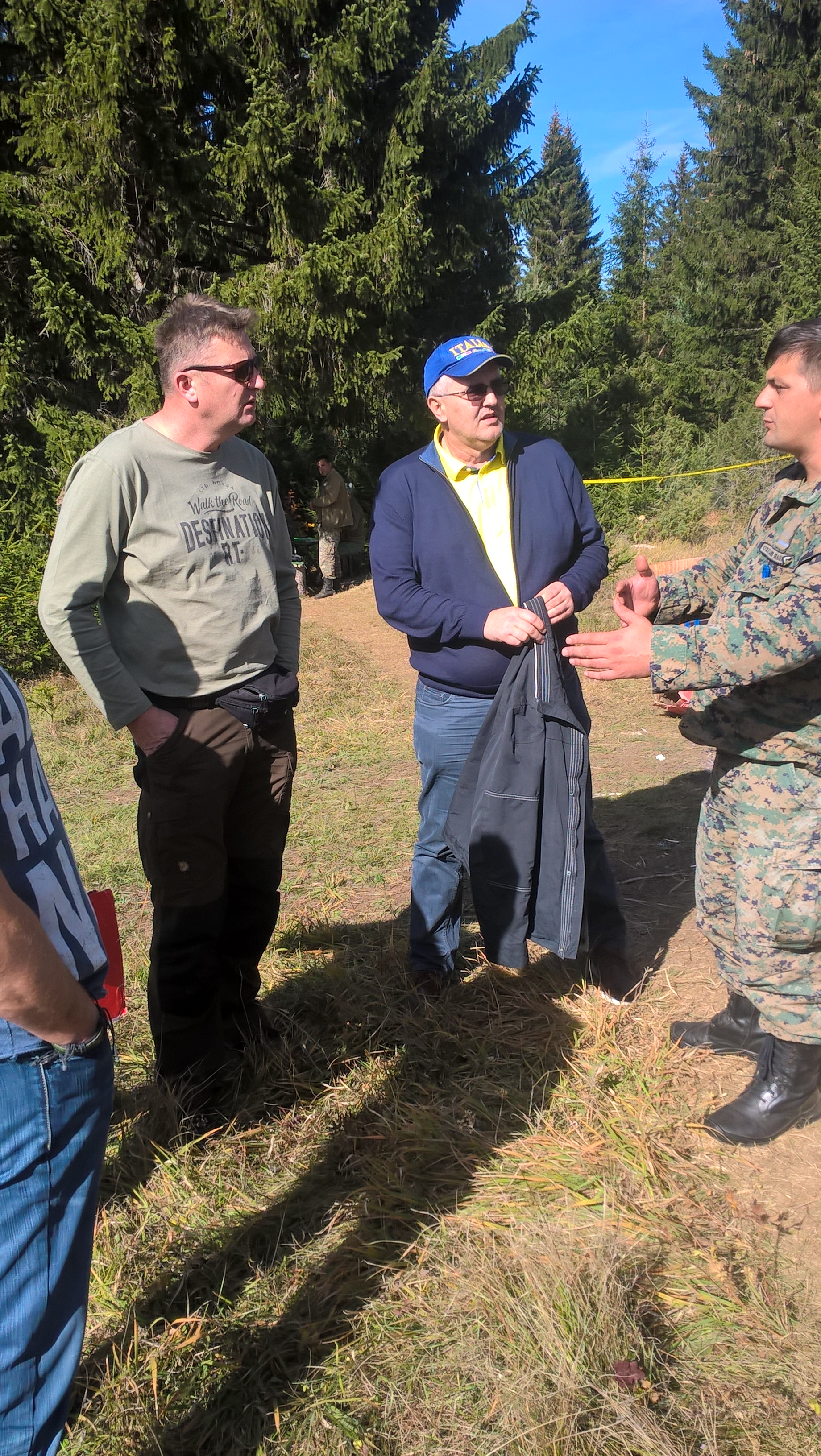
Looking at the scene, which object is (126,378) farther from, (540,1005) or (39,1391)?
(39,1391)

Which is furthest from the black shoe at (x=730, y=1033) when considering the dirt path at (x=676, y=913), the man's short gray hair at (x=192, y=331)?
the man's short gray hair at (x=192, y=331)

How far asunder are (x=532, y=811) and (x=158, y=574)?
127cm

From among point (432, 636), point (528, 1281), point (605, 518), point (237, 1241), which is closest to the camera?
point (528, 1281)

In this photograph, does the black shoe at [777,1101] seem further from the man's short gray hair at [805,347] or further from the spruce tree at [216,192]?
the spruce tree at [216,192]

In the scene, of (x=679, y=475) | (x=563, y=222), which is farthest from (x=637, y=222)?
(x=679, y=475)

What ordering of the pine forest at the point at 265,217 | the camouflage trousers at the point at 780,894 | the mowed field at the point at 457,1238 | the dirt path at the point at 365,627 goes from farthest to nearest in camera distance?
1. the pine forest at the point at 265,217
2. the dirt path at the point at 365,627
3. the camouflage trousers at the point at 780,894
4. the mowed field at the point at 457,1238

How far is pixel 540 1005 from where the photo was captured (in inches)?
126

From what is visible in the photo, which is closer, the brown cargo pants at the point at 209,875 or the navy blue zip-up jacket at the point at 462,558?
the brown cargo pants at the point at 209,875

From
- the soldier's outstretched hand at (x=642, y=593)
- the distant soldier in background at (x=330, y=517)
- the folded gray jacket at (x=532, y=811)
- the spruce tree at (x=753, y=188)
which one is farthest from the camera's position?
the spruce tree at (x=753, y=188)

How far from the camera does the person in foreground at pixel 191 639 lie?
243 centimetres

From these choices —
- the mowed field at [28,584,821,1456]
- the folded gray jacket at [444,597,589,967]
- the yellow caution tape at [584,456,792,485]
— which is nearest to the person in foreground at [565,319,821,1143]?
the mowed field at [28,584,821,1456]

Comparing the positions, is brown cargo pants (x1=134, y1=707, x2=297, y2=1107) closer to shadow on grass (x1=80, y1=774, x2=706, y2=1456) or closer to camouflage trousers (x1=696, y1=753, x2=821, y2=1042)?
shadow on grass (x1=80, y1=774, x2=706, y2=1456)

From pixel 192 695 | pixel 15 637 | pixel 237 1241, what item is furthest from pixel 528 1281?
pixel 15 637

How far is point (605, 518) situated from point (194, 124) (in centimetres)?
894
